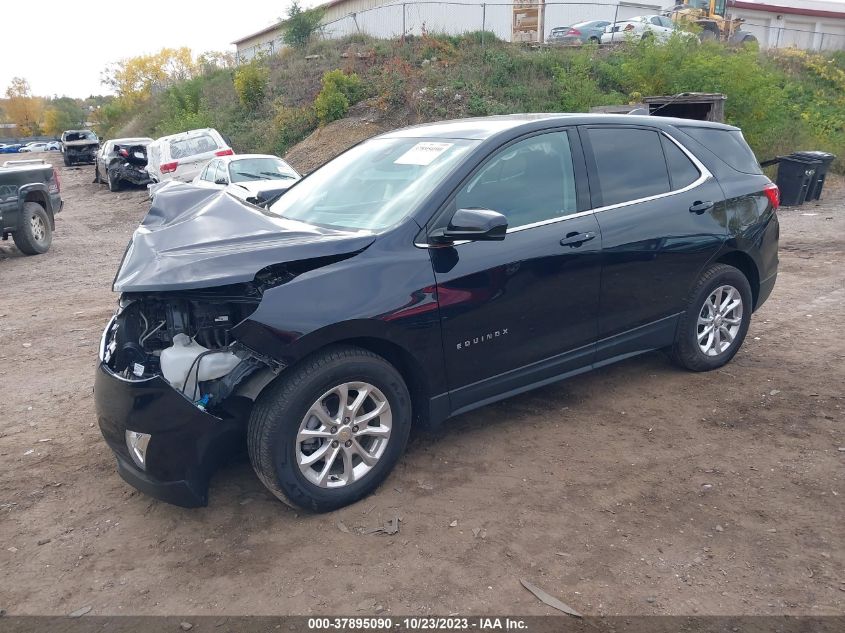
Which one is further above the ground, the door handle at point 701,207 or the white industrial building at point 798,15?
the white industrial building at point 798,15

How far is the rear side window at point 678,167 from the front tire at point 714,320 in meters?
0.63

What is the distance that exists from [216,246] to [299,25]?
28.9 m

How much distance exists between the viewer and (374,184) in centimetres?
398

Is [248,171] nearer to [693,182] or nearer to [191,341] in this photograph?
[693,182]

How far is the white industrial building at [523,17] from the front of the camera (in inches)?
1030

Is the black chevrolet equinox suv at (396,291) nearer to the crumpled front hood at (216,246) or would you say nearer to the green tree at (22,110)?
the crumpled front hood at (216,246)

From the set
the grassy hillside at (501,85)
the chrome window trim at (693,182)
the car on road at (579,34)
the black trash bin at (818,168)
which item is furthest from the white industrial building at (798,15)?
the chrome window trim at (693,182)

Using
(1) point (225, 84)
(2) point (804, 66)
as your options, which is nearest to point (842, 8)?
(2) point (804, 66)

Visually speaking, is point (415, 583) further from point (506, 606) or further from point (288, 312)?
point (288, 312)

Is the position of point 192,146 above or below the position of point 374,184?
below

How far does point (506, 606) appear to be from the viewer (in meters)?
2.69

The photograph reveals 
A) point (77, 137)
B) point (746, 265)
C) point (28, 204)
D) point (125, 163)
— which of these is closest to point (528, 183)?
point (746, 265)

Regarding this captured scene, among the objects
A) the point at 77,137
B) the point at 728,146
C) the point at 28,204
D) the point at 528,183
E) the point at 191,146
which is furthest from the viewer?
the point at 77,137

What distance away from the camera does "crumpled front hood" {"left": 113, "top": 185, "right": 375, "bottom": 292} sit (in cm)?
307
